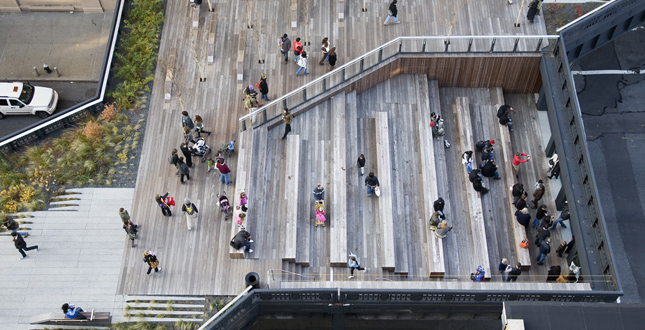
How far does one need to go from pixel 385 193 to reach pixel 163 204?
8.75 m

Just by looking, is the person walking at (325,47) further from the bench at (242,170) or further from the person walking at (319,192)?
the person walking at (319,192)

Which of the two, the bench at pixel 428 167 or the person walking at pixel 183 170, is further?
the person walking at pixel 183 170

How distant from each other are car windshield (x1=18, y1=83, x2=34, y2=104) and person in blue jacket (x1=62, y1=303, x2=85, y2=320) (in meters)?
13.2

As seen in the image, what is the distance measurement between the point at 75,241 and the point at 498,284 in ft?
53.6

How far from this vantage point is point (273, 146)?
2911 cm

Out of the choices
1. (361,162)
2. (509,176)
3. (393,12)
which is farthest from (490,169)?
(393,12)

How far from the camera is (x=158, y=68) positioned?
31.8 m

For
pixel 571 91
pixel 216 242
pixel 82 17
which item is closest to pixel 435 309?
pixel 216 242

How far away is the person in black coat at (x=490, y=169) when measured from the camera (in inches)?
1145

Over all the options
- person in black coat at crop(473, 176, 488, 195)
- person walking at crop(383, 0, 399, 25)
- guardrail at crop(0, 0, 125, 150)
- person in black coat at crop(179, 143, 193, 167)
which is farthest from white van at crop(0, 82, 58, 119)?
person in black coat at crop(473, 176, 488, 195)

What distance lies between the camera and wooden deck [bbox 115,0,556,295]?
26.5 metres

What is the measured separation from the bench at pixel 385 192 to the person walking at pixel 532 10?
8.21 m

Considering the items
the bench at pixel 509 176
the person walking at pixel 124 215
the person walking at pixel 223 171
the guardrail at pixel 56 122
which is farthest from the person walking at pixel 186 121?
the bench at pixel 509 176

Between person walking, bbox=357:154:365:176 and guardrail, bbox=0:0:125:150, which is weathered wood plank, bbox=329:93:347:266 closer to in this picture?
person walking, bbox=357:154:365:176
